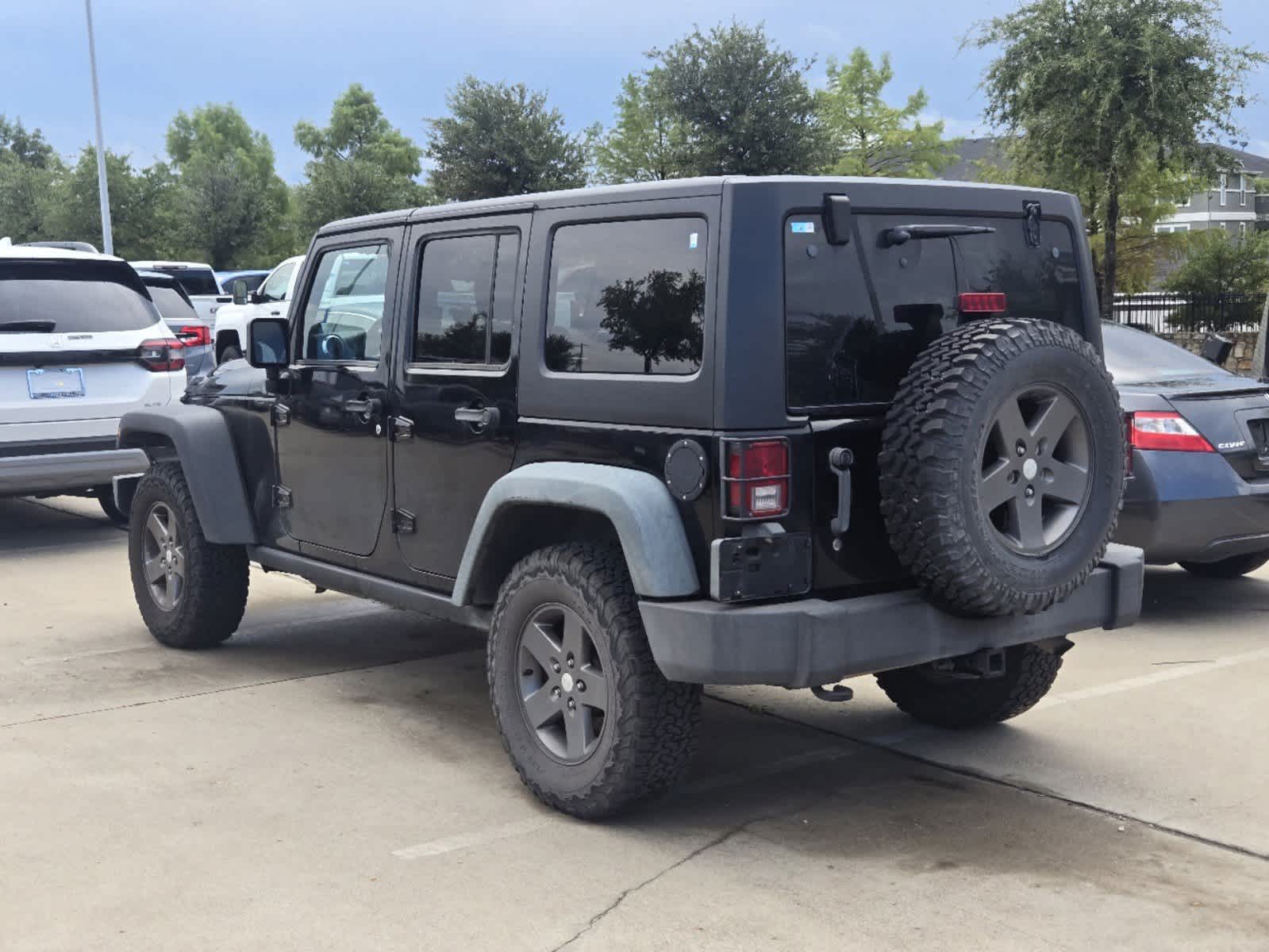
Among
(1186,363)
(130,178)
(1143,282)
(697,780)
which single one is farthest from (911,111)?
(697,780)

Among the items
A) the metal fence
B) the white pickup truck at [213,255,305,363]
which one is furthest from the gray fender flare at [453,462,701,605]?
the metal fence

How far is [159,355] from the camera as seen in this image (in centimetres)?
971

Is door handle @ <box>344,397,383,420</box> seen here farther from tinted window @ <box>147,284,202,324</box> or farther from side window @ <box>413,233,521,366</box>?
tinted window @ <box>147,284,202,324</box>

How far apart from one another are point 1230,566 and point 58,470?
6976 millimetres

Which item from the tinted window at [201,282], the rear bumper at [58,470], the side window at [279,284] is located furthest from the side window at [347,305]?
the tinted window at [201,282]

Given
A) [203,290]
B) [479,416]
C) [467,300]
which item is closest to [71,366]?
[467,300]

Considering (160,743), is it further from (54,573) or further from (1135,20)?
(1135,20)

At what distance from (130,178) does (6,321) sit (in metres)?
41.8

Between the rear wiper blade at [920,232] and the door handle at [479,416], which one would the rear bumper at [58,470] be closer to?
the door handle at [479,416]

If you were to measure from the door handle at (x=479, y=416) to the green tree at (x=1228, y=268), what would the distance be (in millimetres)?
27383

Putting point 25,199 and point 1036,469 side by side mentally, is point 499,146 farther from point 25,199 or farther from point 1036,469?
point 1036,469

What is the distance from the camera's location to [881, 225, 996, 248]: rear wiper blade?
14.5 feet

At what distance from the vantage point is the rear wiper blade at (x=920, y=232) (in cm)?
441

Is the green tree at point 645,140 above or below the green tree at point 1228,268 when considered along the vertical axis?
above
